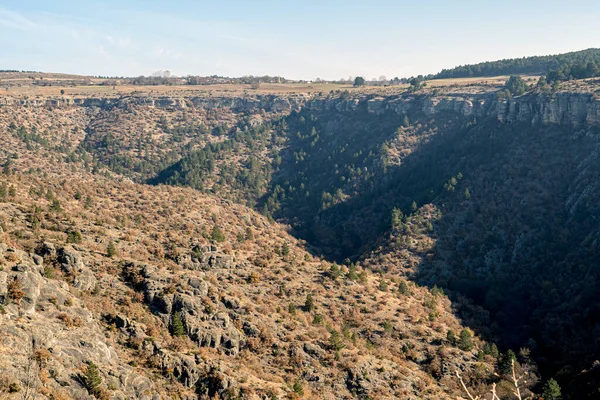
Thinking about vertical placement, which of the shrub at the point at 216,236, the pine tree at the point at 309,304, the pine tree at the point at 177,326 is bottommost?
the pine tree at the point at 309,304

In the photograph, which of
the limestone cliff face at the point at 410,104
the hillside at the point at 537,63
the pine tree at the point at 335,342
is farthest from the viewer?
the hillside at the point at 537,63

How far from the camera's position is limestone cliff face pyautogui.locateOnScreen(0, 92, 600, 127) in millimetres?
106375

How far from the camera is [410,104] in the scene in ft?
505

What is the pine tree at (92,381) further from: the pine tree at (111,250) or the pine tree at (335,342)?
the pine tree at (335,342)

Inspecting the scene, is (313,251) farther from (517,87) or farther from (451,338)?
(517,87)

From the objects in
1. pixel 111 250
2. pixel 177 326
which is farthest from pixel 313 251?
pixel 177 326

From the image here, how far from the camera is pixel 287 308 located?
5156cm

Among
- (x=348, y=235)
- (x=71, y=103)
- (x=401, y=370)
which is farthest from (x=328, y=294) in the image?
(x=71, y=103)

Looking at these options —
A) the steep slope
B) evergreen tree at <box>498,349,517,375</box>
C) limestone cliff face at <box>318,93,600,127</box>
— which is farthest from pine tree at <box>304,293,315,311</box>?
limestone cliff face at <box>318,93,600,127</box>

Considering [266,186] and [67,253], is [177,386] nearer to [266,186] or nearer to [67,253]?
[67,253]

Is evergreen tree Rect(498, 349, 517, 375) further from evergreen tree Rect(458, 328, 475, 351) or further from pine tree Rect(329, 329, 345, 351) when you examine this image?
pine tree Rect(329, 329, 345, 351)

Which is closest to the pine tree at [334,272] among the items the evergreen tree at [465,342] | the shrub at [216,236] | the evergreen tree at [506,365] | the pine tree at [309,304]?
the pine tree at [309,304]

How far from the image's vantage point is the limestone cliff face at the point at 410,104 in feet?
349

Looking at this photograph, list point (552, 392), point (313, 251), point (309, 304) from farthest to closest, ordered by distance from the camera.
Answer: point (313, 251) < point (309, 304) < point (552, 392)
